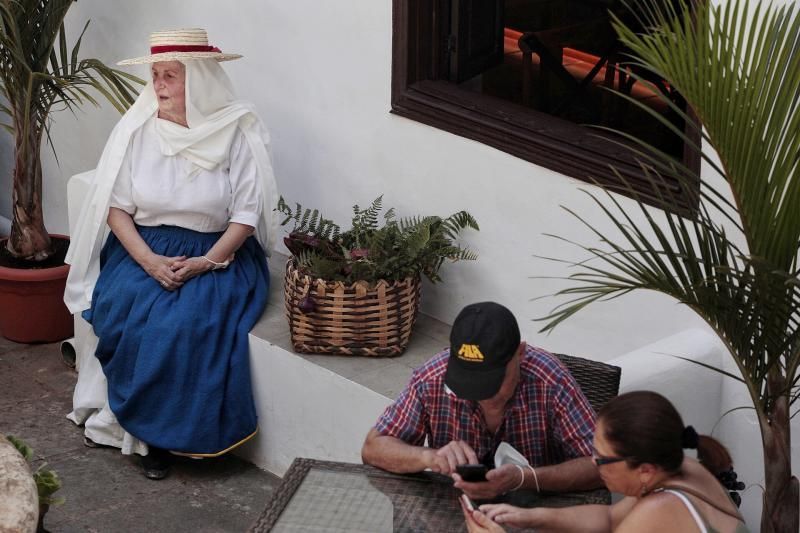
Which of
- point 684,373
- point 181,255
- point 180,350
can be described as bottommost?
point 180,350

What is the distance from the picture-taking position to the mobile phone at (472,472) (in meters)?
3.04

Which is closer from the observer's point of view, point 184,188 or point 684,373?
point 684,373

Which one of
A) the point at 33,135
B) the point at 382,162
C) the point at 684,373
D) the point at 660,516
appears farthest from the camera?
the point at 33,135

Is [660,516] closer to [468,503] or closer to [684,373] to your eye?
[468,503]

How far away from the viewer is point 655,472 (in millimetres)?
2826

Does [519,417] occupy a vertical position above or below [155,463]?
above

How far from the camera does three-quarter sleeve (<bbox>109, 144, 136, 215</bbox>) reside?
509cm

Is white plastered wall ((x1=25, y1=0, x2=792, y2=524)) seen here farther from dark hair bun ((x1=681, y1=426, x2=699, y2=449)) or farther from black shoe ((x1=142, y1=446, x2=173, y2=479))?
black shoe ((x1=142, y1=446, x2=173, y2=479))

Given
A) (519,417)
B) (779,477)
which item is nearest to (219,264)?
(519,417)

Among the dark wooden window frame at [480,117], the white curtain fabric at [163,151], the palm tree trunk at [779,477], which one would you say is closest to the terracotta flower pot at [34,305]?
the white curtain fabric at [163,151]

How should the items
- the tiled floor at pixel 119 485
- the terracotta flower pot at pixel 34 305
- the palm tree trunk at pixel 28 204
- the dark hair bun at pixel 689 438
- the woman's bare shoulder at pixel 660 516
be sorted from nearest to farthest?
1. the woman's bare shoulder at pixel 660 516
2. the dark hair bun at pixel 689 438
3. the tiled floor at pixel 119 485
4. the palm tree trunk at pixel 28 204
5. the terracotta flower pot at pixel 34 305

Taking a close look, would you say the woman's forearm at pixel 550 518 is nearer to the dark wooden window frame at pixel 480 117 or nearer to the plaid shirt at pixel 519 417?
the plaid shirt at pixel 519 417

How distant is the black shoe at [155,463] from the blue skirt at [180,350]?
4.7 inches

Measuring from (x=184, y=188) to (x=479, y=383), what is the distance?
2196 mm
